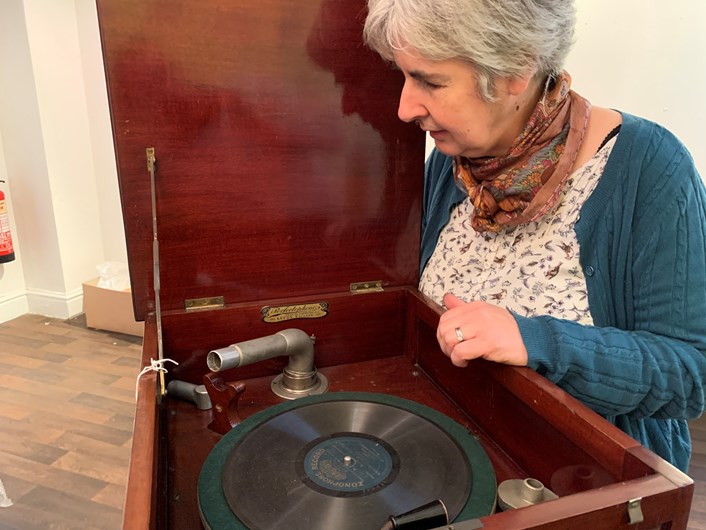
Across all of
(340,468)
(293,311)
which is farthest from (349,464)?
(293,311)

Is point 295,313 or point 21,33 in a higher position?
point 21,33

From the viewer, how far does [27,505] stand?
186cm

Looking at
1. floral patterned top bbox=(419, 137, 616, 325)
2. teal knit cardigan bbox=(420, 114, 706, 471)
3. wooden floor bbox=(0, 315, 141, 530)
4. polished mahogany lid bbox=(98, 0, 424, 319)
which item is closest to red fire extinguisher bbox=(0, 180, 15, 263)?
wooden floor bbox=(0, 315, 141, 530)

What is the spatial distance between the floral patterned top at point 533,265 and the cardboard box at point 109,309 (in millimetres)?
2403

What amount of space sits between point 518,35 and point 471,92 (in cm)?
10

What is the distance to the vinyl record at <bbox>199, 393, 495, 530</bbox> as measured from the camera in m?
0.69

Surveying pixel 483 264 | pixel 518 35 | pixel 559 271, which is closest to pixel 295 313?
pixel 483 264

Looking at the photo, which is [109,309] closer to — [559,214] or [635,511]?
[559,214]

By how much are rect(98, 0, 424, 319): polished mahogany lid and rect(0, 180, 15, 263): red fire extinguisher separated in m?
2.63

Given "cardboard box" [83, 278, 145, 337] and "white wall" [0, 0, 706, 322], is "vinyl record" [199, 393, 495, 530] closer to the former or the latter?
"white wall" [0, 0, 706, 322]

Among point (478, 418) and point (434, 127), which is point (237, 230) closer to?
point (434, 127)

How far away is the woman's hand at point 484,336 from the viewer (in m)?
0.81

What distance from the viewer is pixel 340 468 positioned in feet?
2.53

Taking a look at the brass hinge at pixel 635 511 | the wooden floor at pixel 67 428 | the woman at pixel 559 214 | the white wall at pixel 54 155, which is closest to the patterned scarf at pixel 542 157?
the woman at pixel 559 214
